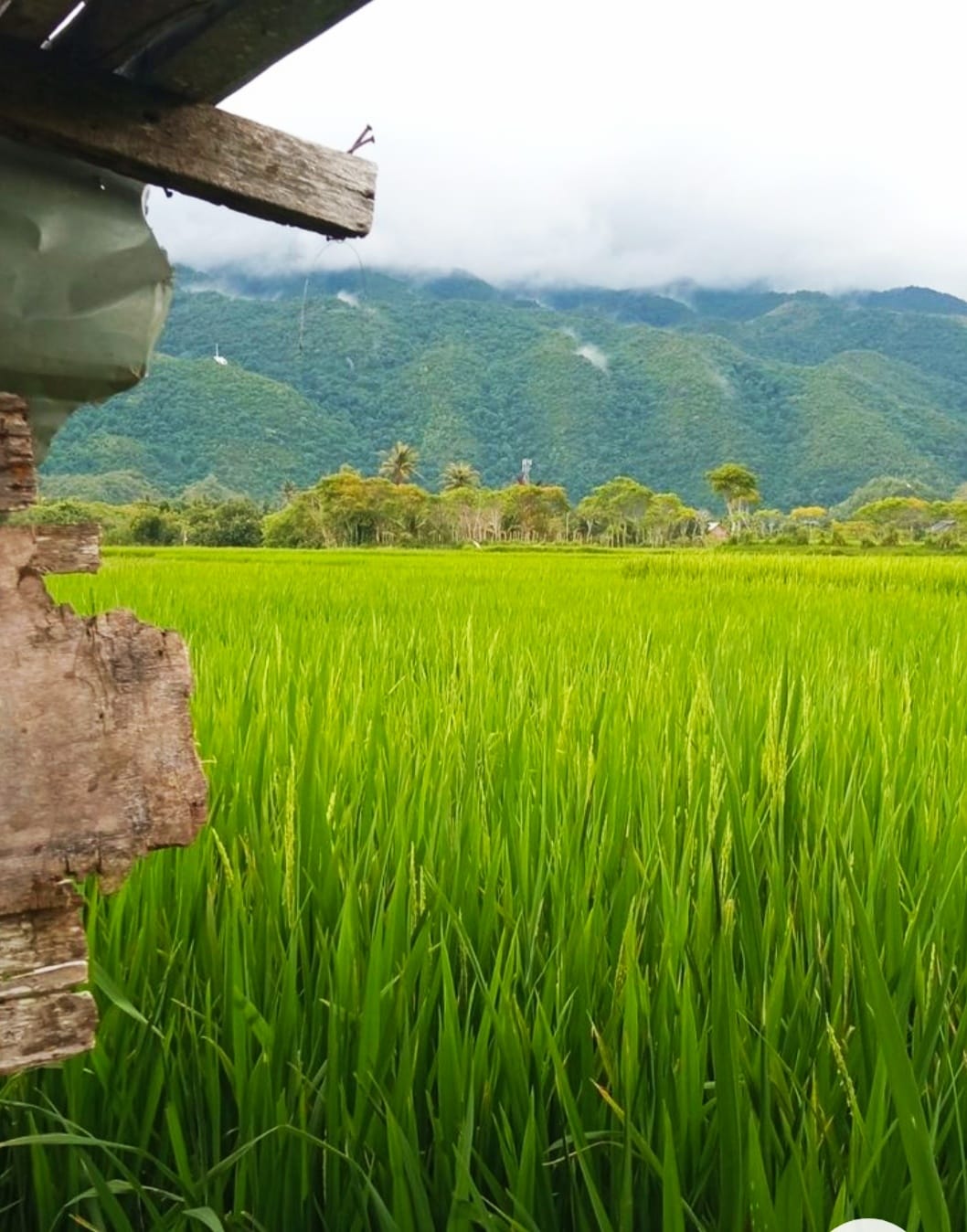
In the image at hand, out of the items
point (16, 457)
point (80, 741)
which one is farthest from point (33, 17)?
point (80, 741)

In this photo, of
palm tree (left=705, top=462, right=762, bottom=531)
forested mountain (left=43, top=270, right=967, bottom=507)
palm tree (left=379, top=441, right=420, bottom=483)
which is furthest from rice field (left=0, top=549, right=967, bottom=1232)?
forested mountain (left=43, top=270, right=967, bottom=507)

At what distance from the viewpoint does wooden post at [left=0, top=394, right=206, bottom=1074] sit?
0.55 m

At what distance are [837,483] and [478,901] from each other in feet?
310

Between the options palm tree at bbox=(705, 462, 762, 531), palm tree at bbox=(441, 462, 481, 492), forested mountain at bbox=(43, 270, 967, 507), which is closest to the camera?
palm tree at bbox=(705, 462, 762, 531)

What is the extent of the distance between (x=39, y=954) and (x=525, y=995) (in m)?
0.45

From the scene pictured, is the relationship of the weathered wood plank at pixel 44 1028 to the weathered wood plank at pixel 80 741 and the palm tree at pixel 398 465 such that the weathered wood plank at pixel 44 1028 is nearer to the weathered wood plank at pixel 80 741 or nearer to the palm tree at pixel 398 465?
the weathered wood plank at pixel 80 741

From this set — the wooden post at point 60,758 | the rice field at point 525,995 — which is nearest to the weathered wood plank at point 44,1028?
the wooden post at point 60,758

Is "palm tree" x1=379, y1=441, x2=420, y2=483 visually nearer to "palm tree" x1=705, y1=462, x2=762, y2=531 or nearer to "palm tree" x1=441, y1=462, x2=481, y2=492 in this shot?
"palm tree" x1=441, y1=462, x2=481, y2=492

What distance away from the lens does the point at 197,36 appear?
0.78 metres

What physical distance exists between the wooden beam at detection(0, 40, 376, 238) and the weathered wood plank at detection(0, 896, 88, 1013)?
1.84 feet

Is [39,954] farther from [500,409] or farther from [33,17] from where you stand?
[500,409]

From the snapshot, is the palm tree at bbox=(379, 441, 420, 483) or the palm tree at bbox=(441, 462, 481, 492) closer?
the palm tree at bbox=(379, 441, 420, 483)

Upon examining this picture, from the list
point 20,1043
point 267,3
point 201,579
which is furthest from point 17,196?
point 201,579

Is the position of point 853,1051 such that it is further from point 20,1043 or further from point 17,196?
point 17,196
